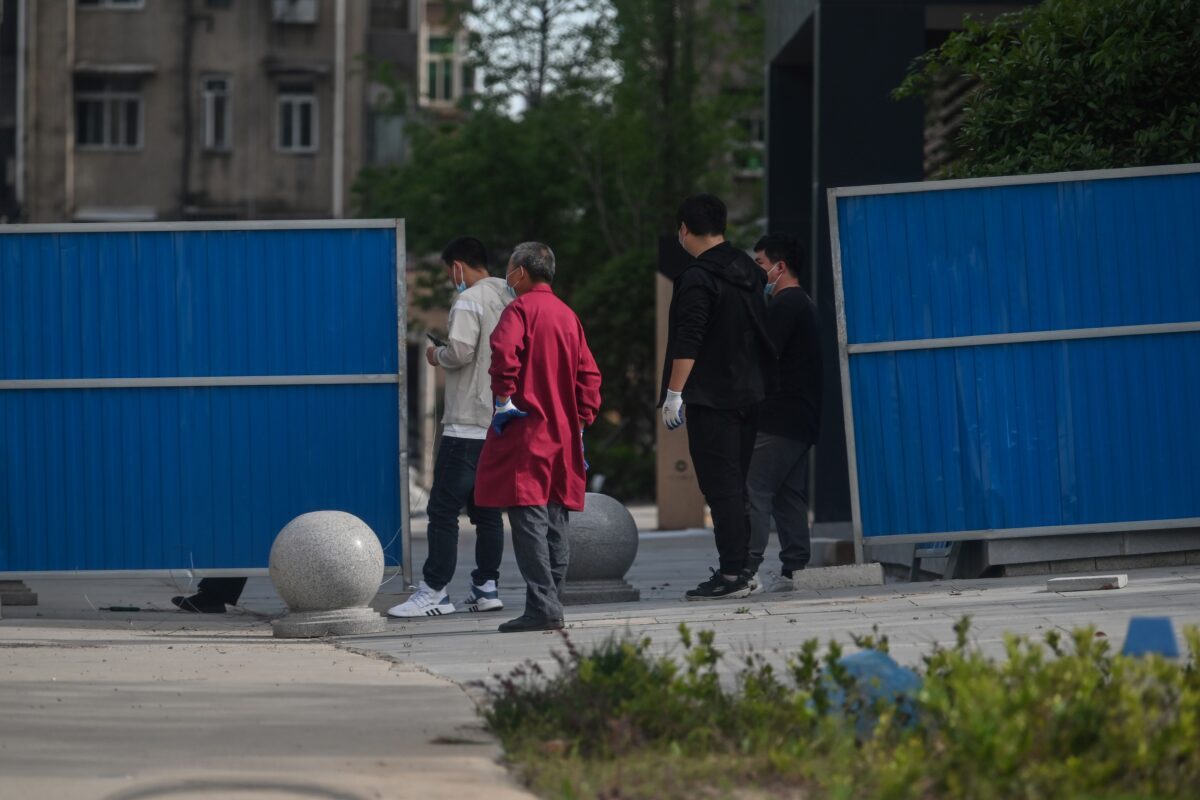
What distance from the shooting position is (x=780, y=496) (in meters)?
11.2

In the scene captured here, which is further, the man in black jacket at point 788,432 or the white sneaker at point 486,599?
the man in black jacket at point 788,432

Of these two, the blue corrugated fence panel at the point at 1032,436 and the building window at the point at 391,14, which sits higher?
the building window at the point at 391,14

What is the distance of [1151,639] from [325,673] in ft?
11.5

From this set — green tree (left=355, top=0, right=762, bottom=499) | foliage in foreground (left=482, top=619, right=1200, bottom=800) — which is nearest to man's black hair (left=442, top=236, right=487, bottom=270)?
foliage in foreground (left=482, top=619, right=1200, bottom=800)

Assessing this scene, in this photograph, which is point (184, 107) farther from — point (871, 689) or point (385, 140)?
point (871, 689)

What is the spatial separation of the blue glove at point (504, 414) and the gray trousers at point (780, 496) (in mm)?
1993

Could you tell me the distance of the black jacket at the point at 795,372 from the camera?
11.0 meters

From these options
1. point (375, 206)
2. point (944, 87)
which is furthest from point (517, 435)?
point (375, 206)

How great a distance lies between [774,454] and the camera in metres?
11.0

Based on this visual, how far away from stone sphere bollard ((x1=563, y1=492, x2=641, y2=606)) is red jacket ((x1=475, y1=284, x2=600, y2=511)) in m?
1.75

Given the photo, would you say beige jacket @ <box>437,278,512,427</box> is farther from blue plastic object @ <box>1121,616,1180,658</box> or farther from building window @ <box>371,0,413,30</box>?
building window @ <box>371,0,413,30</box>

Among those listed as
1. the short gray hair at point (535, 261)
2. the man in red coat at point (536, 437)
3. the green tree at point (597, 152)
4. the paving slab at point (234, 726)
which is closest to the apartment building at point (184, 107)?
the green tree at point (597, 152)

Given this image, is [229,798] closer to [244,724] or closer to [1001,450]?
[244,724]

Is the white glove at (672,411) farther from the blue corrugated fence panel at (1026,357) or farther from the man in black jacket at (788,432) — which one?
the blue corrugated fence panel at (1026,357)
